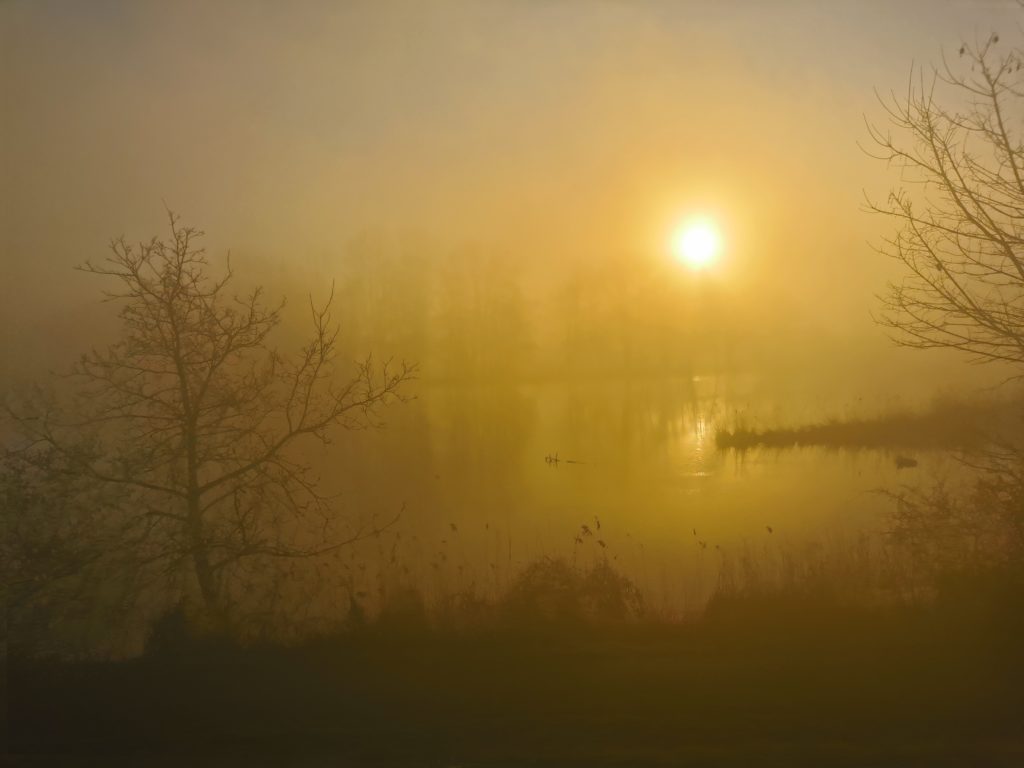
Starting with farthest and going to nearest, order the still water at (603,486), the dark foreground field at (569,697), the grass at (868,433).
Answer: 1. the grass at (868,433)
2. the still water at (603,486)
3. the dark foreground field at (569,697)

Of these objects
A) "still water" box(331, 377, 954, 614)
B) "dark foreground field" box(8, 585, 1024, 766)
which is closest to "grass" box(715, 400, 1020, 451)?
"still water" box(331, 377, 954, 614)

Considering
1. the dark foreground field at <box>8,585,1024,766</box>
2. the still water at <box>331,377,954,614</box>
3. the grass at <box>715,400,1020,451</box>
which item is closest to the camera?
the dark foreground field at <box>8,585,1024,766</box>

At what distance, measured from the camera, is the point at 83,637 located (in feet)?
25.3

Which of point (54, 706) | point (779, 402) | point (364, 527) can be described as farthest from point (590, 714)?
point (779, 402)

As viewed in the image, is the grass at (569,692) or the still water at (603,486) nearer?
the grass at (569,692)

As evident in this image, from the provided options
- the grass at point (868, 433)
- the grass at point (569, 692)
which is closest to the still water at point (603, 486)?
the grass at point (868, 433)

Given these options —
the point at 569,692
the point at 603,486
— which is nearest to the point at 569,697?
the point at 569,692

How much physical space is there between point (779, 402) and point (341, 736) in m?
27.4

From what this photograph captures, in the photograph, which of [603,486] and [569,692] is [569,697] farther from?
[603,486]

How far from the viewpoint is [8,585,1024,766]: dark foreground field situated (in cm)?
511

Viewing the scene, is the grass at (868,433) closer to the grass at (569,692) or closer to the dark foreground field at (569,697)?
the grass at (569,692)

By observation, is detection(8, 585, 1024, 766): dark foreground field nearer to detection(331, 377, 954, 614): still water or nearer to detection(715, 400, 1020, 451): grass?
detection(331, 377, 954, 614): still water

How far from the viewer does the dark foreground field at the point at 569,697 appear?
5105mm

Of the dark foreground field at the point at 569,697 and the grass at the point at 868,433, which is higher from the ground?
the grass at the point at 868,433
